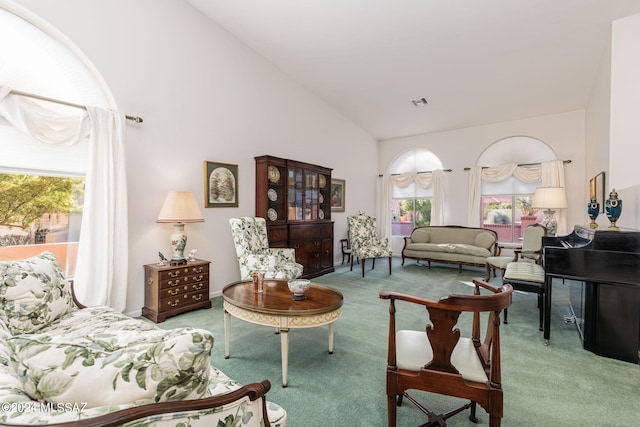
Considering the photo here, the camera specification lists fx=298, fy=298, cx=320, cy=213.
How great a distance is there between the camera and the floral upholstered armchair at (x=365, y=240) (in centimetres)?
552

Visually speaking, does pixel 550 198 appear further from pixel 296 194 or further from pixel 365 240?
pixel 296 194

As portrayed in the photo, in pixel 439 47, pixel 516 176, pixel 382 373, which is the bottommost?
pixel 382 373

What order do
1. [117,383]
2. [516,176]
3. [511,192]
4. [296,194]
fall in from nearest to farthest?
[117,383]
[296,194]
[516,176]
[511,192]

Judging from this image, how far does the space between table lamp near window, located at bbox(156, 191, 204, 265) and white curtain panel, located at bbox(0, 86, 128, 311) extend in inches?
15.3

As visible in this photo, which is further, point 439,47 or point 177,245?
point 439,47

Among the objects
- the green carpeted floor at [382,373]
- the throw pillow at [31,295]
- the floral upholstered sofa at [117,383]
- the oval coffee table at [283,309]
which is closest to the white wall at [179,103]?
the green carpeted floor at [382,373]

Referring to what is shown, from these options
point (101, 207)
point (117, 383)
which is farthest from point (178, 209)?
point (117, 383)

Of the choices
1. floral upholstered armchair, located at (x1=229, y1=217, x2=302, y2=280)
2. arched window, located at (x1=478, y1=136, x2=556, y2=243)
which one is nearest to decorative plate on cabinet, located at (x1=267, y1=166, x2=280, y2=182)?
floral upholstered armchair, located at (x1=229, y1=217, x2=302, y2=280)

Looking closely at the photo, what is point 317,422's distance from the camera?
1663 mm

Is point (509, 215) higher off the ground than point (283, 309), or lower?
higher

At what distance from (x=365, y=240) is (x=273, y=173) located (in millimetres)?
2457

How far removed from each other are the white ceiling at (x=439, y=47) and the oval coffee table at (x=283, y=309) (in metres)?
3.16

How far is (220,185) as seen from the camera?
4074 millimetres

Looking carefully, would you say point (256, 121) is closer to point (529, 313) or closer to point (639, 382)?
point (529, 313)
